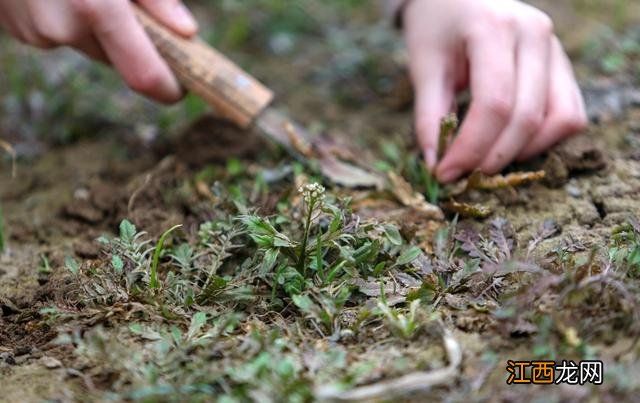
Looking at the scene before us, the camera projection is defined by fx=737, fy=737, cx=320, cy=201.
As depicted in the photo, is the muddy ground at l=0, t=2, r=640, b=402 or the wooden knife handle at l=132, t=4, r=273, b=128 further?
the wooden knife handle at l=132, t=4, r=273, b=128

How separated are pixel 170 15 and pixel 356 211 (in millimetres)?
873

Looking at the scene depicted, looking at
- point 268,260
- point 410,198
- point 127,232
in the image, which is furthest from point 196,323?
point 410,198

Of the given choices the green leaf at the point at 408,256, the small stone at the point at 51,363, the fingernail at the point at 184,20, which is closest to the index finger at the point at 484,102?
the green leaf at the point at 408,256

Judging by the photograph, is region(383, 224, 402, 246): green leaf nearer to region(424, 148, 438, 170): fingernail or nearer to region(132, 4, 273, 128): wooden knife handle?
region(424, 148, 438, 170): fingernail

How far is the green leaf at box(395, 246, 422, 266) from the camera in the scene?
1.71m

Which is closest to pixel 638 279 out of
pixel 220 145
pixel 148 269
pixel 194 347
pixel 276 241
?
pixel 276 241

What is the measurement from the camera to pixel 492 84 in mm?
2072

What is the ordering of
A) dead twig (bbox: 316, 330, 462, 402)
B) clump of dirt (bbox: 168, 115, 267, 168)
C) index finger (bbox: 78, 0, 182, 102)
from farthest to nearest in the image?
clump of dirt (bbox: 168, 115, 267, 168) → index finger (bbox: 78, 0, 182, 102) → dead twig (bbox: 316, 330, 462, 402)

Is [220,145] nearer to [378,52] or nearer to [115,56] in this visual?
[115,56]

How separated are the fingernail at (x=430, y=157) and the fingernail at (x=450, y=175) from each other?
0.16 ft

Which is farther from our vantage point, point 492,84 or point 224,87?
point 224,87

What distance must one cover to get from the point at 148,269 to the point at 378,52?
186 cm

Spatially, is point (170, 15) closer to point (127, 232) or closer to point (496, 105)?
point (127, 232)

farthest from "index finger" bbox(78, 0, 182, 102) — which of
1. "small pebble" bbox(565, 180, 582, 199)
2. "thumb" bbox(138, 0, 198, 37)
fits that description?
"small pebble" bbox(565, 180, 582, 199)
